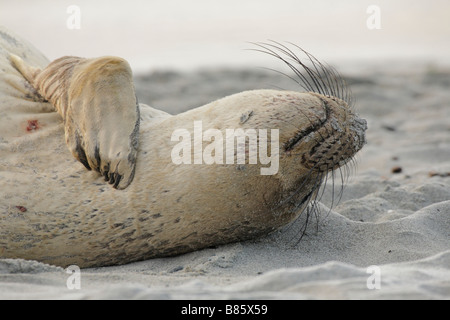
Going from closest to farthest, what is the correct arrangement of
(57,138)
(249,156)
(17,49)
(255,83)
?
(249,156)
(57,138)
(17,49)
(255,83)

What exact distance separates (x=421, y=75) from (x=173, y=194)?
957 centimetres

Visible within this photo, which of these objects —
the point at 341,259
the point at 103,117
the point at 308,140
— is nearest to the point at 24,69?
the point at 103,117

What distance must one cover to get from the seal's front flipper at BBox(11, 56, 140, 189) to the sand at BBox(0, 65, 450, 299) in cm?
56

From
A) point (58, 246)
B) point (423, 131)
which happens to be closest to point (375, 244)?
point (58, 246)

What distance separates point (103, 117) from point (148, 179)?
1.37 feet

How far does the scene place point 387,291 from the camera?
2.77 meters

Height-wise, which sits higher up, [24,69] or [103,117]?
[24,69]

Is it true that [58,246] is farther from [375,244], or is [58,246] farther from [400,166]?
[400,166]

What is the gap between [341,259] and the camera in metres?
3.81

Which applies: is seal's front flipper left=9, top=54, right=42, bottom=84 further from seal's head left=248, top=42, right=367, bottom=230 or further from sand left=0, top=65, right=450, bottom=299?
seal's head left=248, top=42, right=367, bottom=230

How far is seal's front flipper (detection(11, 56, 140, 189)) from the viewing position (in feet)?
11.9

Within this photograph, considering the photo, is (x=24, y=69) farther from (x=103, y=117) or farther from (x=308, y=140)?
(x=308, y=140)

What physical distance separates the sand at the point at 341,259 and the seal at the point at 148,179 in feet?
0.51
